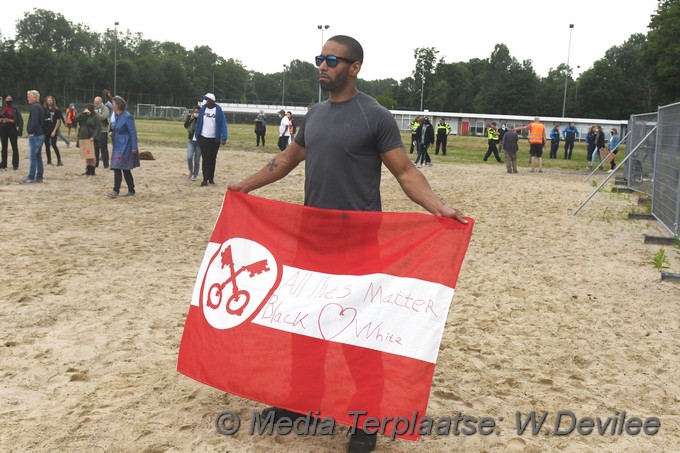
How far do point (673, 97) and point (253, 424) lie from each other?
213 ft

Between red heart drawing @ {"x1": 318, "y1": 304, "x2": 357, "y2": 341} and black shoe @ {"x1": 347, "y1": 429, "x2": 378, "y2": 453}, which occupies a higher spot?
red heart drawing @ {"x1": 318, "y1": 304, "x2": 357, "y2": 341}

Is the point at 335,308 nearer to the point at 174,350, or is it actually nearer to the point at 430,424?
the point at 430,424

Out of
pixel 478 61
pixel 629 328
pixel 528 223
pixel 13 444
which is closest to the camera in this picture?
pixel 13 444

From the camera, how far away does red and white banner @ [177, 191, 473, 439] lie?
3828 millimetres

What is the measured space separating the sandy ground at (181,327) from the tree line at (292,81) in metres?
58.9

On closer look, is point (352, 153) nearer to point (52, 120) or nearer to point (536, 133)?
point (52, 120)

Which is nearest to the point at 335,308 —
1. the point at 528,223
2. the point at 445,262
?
the point at 445,262

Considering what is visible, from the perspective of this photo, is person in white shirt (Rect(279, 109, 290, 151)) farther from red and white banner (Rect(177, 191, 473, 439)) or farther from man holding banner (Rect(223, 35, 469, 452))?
man holding banner (Rect(223, 35, 469, 452))

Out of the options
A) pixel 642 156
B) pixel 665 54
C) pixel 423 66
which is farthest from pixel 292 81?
pixel 642 156

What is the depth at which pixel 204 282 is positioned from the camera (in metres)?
4.36

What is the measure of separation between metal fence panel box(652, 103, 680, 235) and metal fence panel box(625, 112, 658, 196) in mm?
1462

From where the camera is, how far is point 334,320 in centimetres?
398

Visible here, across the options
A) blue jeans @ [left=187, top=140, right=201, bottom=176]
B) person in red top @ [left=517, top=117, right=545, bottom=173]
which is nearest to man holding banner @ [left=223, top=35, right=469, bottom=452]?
blue jeans @ [left=187, top=140, right=201, bottom=176]

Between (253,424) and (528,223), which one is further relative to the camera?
(528,223)
